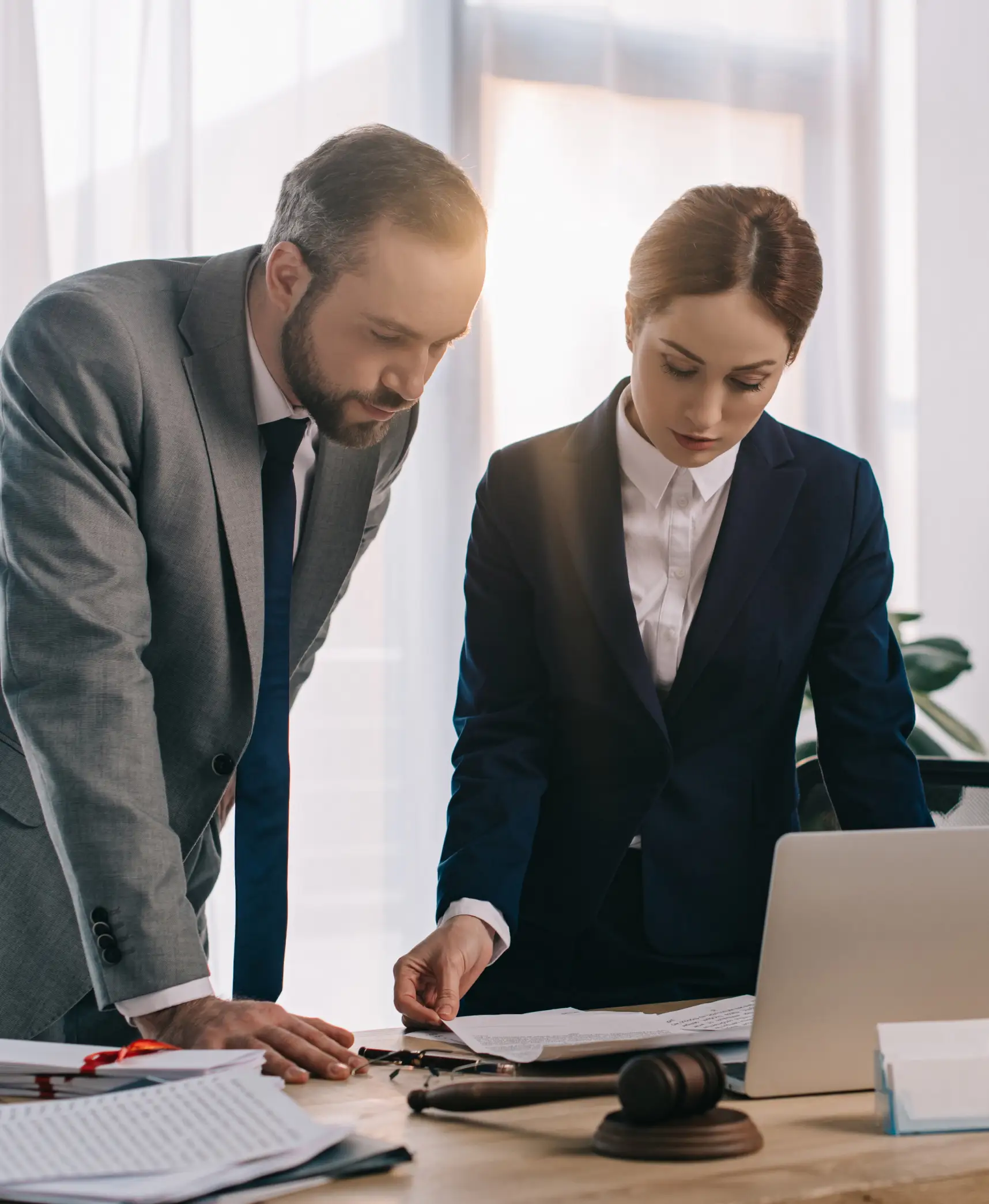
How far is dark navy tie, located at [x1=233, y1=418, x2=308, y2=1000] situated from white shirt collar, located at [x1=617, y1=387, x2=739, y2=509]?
0.45m

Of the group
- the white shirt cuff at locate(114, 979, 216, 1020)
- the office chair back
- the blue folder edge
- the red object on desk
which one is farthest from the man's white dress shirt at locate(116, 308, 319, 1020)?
the office chair back

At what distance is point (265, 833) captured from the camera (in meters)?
1.39

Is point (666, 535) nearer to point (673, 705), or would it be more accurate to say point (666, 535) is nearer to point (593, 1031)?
point (673, 705)

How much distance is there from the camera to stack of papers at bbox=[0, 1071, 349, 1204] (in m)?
0.71

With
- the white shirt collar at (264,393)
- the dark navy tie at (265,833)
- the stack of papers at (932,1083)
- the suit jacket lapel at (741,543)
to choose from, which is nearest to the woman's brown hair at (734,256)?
the suit jacket lapel at (741,543)

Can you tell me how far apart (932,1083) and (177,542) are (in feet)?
2.89

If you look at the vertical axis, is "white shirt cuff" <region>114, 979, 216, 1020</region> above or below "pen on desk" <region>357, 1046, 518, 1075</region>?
above

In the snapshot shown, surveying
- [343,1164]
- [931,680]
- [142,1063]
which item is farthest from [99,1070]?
[931,680]

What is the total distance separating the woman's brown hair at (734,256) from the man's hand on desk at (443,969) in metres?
0.69

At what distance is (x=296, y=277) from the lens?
144 centimetres

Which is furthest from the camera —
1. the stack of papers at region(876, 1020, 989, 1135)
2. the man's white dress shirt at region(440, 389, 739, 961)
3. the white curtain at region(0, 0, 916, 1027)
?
the white curtain at region(0, 0, 916, 1027)

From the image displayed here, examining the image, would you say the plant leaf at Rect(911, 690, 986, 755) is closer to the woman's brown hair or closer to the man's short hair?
the woman's brown hair

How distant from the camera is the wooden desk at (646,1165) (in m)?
0.74

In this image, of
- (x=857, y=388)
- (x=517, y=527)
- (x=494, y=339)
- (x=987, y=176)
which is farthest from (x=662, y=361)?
(x=987, y=176)
